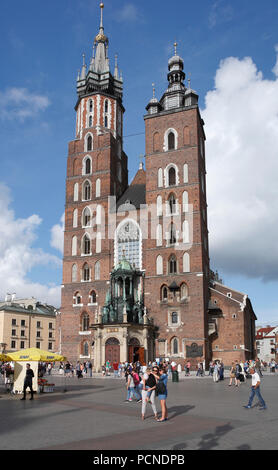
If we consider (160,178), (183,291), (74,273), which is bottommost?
(183,291)

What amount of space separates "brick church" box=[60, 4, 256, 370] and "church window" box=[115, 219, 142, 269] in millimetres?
Answer: 107

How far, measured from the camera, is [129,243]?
156 ft

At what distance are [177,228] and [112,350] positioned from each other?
13.6 m

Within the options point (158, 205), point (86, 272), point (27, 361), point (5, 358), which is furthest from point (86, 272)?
point (27, 361)

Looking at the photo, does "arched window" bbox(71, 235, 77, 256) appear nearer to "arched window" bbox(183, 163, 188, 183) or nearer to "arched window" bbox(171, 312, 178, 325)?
"arched window" bbox(171, 312, 178, 325)

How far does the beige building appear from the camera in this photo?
71.1 m

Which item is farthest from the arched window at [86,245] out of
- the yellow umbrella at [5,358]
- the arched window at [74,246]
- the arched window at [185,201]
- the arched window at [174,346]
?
the yellow umbrella at [5,358]

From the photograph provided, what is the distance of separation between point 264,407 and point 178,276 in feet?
97.4

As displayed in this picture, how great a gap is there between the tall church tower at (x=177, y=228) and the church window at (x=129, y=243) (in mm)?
1478

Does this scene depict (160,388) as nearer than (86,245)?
Yes

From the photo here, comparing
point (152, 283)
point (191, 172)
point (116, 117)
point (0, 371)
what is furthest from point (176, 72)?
point (0, 371)

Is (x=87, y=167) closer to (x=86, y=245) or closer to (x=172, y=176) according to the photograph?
(x=86, y=245)

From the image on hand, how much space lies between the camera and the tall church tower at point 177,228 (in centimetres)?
4262
